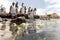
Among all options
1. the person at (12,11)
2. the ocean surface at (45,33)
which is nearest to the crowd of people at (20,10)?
the person at (12,11)

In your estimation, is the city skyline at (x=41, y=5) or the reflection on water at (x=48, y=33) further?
the city skyline at (x=41, y=5)


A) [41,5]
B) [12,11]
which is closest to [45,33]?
[41,5]

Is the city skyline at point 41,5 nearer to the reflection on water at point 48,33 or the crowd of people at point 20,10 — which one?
the crowd of people at point 20,10

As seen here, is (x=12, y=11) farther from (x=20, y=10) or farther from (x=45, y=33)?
(x=45, y=33)

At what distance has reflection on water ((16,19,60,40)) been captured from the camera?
353 centimetres

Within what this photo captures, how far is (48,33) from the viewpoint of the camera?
3.73 meters

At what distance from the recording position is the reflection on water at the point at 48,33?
139 inches

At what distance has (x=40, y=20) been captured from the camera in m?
3.95

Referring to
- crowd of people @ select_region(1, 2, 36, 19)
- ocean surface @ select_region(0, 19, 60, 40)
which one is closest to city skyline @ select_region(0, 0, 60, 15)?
crowd of people @ select_region(1, 2, 36, 19)

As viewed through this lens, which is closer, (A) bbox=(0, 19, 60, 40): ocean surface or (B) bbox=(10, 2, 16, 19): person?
(A) bbox=(0, 19, 60, 40): ocean surface

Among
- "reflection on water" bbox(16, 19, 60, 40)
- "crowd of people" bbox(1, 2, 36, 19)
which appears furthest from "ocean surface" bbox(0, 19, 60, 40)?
"crowd of people" bbox(1, 2, 36, 19)

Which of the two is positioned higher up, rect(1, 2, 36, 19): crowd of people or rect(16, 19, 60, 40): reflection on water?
rect(1, 2, 36, 19): crowd of people

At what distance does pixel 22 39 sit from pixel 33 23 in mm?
662

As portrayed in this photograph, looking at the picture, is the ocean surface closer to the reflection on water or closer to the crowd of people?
the reflection on water
